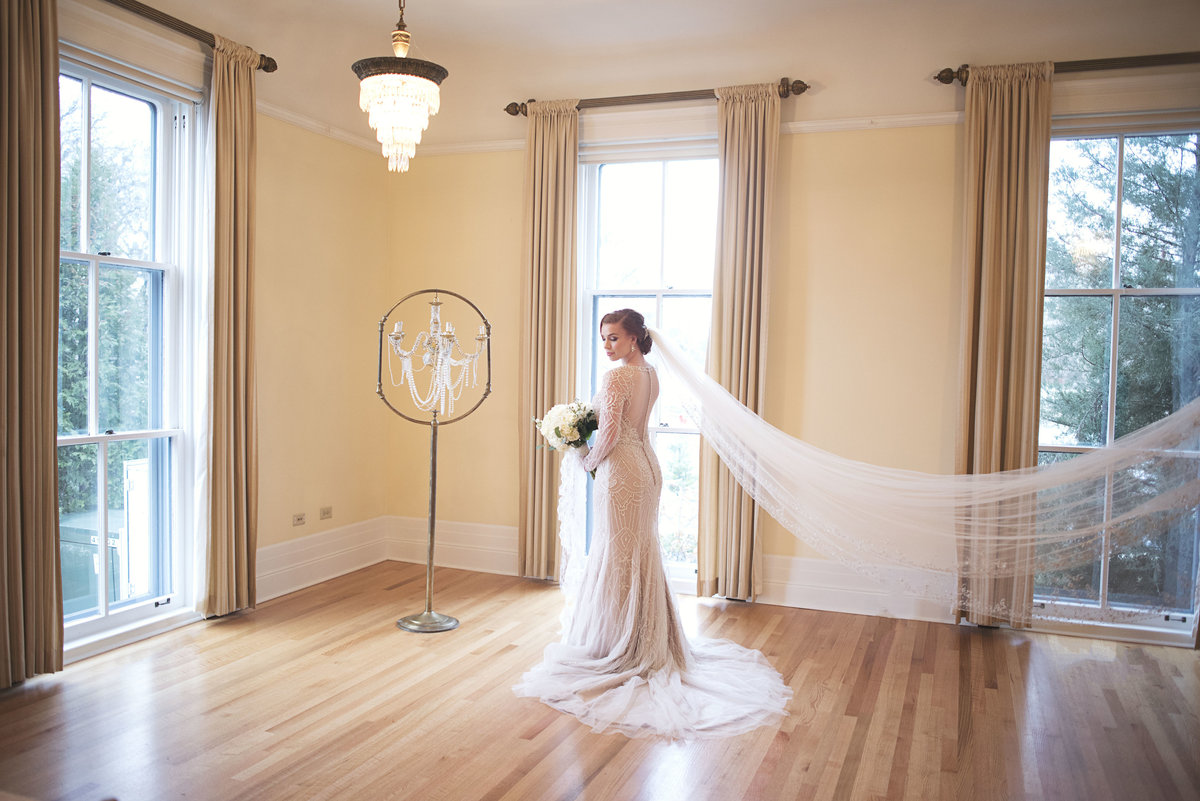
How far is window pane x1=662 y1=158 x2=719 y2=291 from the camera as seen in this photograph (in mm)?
5930

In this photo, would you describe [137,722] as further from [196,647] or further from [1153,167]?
[1153,167]

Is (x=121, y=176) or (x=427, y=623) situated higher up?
(x=121, y=176)

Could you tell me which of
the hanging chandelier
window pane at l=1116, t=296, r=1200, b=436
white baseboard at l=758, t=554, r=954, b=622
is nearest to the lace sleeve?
the hanging chandelier

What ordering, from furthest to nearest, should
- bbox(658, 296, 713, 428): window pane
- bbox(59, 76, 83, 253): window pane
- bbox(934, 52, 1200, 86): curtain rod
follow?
1. bbox(658, 296, 713, 428): window pane
2. bbox(934, 52, 1200, 86): curtain rod
3. bbox(59, 76, 83, 253): window pane

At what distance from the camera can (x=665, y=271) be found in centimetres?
601

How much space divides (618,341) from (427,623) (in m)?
1.99

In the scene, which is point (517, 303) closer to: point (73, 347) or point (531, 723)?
point (73, 347)

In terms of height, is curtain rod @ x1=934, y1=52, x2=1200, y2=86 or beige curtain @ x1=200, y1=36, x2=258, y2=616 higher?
curtain rod @ x1=934, y1=52, x2=1200, y2=86

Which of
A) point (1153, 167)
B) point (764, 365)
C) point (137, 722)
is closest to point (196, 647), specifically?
point (137, 722)

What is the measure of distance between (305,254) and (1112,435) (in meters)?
5.15

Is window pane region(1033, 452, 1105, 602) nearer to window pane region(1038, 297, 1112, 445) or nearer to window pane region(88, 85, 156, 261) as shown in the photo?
window pane region(1038, 297, 1112, 445)

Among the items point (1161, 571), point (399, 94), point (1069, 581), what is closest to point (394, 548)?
point (399, 94)

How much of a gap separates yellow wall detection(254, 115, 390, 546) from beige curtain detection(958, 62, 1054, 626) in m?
4.07

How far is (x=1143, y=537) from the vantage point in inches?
147
